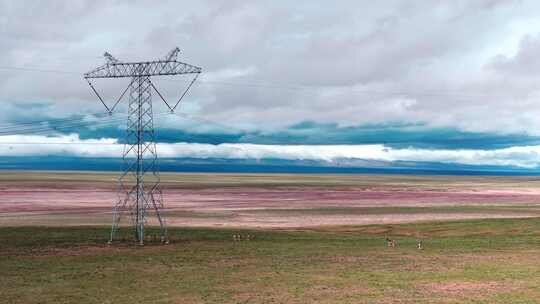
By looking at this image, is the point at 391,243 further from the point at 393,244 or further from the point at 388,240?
the point at 388,240

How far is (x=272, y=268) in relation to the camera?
41.7 meters

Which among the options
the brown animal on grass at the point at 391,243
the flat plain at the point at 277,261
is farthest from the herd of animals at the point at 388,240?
the flat plain at the point at 277,261

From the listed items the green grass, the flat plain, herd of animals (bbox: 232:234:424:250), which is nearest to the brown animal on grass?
herd of animals (bbox: 232:234:424:250)

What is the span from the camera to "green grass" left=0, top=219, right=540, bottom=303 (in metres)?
32.5

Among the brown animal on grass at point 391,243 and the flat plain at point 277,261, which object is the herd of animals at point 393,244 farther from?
the flat plain at point 277,261

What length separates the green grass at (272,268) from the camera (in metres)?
32.5

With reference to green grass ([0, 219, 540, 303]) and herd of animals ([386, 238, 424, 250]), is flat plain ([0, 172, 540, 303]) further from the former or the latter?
herd of animals ([386, 238, 424, 250])

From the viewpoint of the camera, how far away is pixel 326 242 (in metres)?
56.6

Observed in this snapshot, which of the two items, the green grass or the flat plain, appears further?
the flat plain

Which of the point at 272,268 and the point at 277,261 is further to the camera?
the point at 277,261

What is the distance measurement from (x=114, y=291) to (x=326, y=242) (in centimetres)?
2663

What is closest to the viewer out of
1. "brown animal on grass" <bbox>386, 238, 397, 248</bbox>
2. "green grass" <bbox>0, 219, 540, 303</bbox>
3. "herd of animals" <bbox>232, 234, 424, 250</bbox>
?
"green grass" <bbox>0, 219, 540, 303</bbox>

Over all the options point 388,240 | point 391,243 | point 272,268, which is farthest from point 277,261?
point 388,240

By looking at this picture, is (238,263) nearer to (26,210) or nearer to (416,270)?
(416,270)
